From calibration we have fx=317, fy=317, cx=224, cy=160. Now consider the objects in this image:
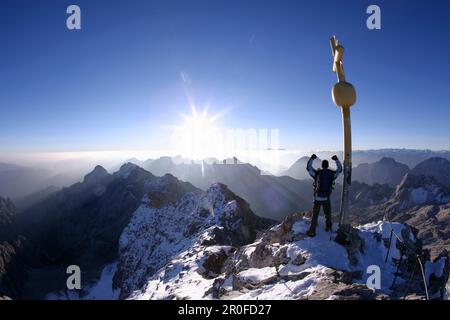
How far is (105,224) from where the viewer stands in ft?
636

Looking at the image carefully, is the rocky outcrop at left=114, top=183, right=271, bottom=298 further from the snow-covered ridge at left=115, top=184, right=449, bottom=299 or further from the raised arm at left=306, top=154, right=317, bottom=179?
the raised arm at left=306, top=154, right=317, bottom=179

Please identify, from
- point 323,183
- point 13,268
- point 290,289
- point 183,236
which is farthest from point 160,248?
point 13,268

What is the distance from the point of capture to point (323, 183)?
15461 mm

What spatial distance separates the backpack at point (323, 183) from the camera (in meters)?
15.3

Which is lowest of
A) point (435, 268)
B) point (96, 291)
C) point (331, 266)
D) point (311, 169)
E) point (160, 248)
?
point (96, 291)

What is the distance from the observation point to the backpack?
15270mm

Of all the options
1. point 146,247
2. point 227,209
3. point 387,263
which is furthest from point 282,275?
point 146,247

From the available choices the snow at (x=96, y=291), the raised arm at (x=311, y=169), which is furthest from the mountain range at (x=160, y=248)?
the raised arm at (x=311, y=169)

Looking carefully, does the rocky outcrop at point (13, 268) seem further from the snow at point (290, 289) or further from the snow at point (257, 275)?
the snow at point (290, 289)

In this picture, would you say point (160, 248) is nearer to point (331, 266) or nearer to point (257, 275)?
point (257, 275)

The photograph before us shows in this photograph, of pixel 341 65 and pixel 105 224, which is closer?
pixel 341 65

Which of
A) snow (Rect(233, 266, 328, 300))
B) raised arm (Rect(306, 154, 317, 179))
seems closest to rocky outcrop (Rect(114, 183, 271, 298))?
snow (Rect(233, 266, 328, 300))

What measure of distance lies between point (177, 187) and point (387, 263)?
507ft
